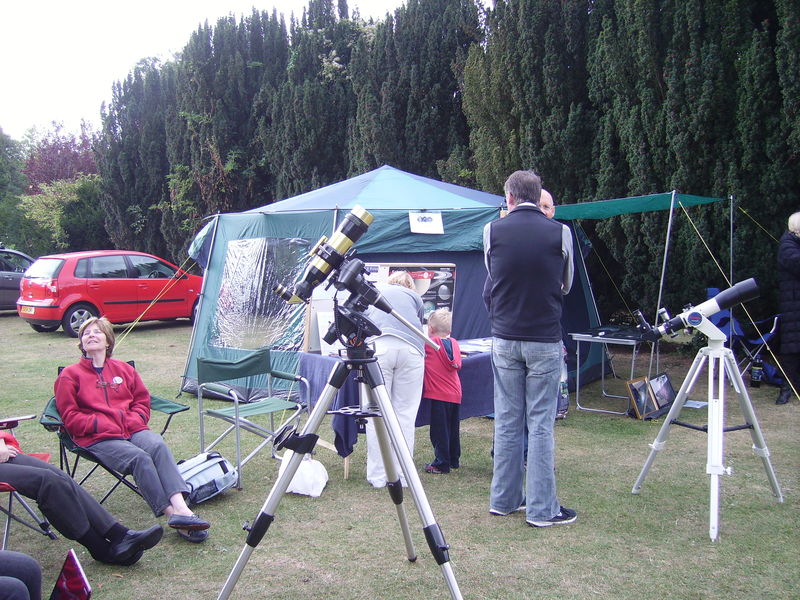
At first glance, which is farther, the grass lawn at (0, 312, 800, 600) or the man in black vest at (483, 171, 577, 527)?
the man in black vest at (483, 171, 577, 527)

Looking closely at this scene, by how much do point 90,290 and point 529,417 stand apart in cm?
981

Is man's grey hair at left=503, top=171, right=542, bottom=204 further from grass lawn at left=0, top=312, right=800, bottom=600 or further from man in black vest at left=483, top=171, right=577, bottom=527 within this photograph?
grass lawn at left=0, top=312, right=800, bottom=600

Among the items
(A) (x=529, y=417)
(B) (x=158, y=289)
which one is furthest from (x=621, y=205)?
(B) (x=158, y=289)

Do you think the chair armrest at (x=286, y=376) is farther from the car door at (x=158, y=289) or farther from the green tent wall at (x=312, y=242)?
the car door at (x=158, y=289)

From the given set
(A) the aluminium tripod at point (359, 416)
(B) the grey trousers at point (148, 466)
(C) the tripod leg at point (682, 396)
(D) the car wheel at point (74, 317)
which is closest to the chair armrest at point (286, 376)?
(B) the grey trousers at point (148, 466)

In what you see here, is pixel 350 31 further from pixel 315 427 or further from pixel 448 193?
pixel 315 427

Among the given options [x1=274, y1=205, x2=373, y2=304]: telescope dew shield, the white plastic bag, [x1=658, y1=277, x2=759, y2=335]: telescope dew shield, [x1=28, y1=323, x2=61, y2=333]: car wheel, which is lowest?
the white plastic bag

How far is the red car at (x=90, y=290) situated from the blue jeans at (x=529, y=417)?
840 cm

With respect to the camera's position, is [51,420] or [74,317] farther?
[74,317]

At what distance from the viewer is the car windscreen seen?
11.5 metres

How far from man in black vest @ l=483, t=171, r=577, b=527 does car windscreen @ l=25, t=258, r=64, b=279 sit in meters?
9.77

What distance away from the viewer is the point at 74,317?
1148 cm

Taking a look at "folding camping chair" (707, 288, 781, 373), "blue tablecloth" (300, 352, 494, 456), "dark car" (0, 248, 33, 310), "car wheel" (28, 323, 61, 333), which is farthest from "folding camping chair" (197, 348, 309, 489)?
"dark car" (0, 248, 33, 310)

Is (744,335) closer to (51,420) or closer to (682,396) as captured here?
(682,396)
